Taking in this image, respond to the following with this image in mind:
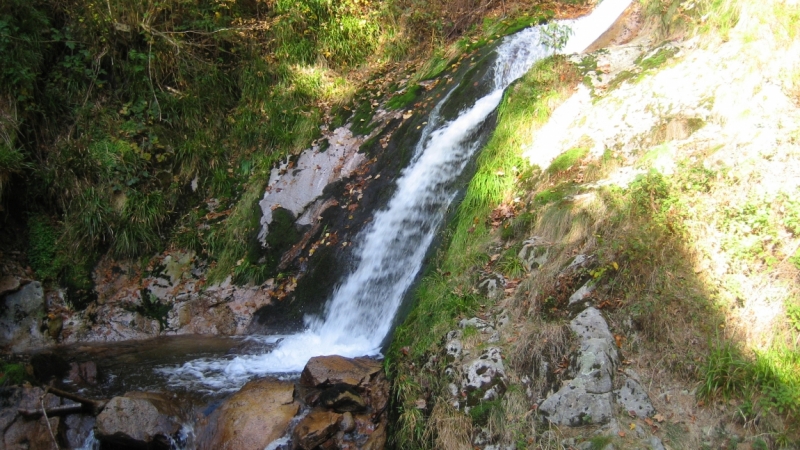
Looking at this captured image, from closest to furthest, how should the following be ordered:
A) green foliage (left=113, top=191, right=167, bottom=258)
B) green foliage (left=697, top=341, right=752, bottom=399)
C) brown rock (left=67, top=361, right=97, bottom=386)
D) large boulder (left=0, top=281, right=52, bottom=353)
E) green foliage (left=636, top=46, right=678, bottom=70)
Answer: green foliage (left=697, top=341, right=752, bottom=399), brown rock (left=67, top=361, right=97, bottom=386), green foliage (left=636, top=46, right=678, bottom=70), large boulder (left=0, top=281, right=52, bottom=353), green foliage (left=113, top=191, right=167, bottom=258)

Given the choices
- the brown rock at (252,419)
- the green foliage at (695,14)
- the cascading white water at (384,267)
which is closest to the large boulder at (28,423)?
the cascading white water at (384,267)

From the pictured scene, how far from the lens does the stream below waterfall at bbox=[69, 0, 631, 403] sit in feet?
19.4

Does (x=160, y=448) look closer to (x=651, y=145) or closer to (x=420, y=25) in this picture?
(x=651, y=145)

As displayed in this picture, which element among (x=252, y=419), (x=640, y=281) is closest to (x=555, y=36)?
(x=640, y=281)

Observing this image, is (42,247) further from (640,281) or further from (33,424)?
(640,281)

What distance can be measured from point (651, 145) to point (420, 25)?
5739 mm

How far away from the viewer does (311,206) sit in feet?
26.5

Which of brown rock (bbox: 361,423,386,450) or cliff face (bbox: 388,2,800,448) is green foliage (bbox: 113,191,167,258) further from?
brown rock (bbox: 361,423,386,450)

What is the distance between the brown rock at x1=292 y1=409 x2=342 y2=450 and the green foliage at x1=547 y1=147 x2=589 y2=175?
336 centimetres

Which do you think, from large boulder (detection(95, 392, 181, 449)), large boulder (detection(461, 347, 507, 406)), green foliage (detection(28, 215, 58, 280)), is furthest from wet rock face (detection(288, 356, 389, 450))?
green foliage (detection(28, 215, 58, 280))

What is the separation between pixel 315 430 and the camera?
4.62 meters

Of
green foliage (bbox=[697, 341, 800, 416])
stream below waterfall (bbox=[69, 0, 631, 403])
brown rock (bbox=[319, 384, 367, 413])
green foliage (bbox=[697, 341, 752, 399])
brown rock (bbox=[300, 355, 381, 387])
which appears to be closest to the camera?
green foliage (bbox=[697, 341, 800, 416])

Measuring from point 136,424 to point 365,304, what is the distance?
2611mm

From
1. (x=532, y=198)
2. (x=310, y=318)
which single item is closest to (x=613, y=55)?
(x=532, y=198)
